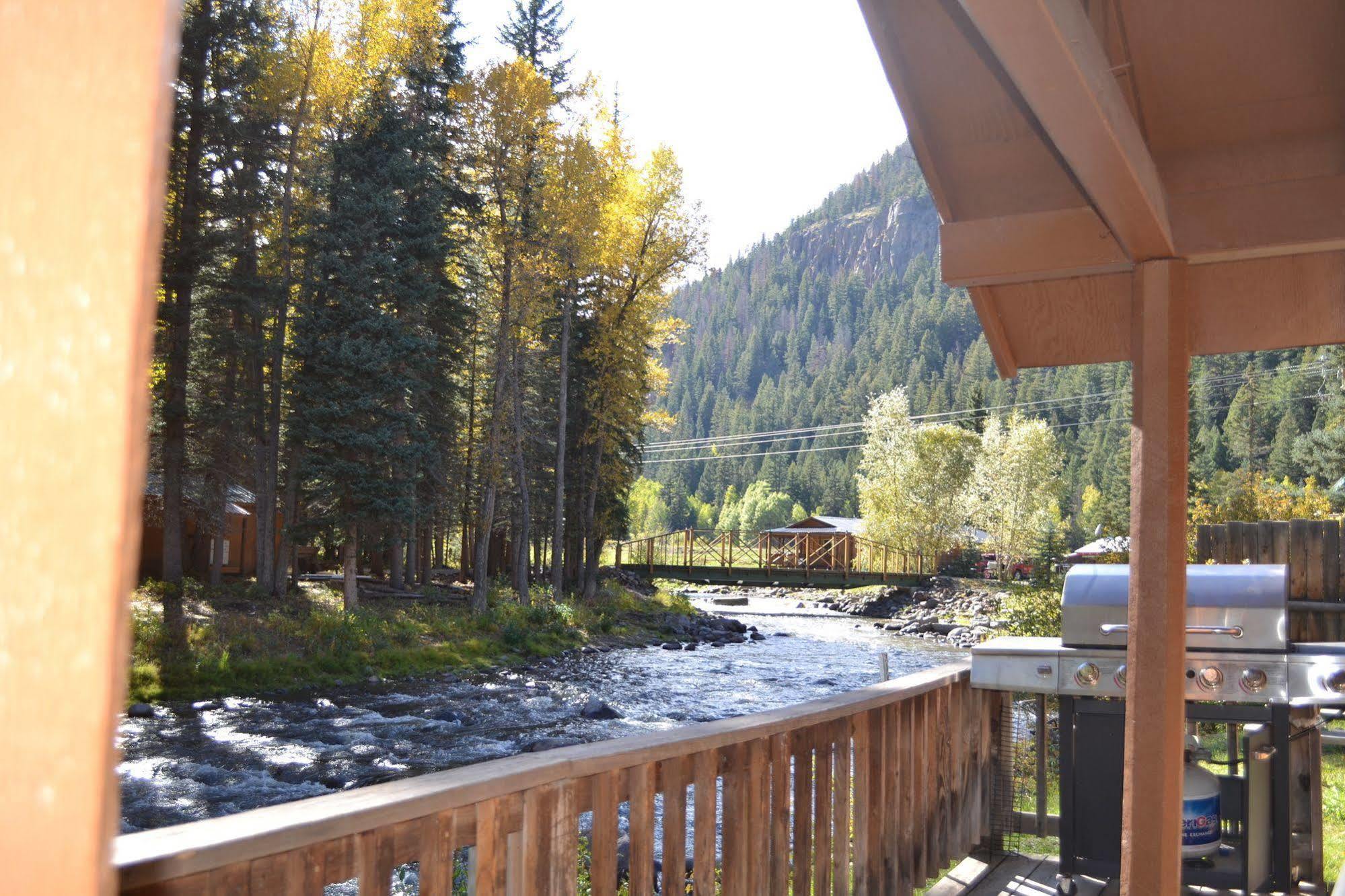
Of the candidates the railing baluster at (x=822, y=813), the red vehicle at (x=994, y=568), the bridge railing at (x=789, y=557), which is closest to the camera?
the railing baluster at (x=822, y=813)

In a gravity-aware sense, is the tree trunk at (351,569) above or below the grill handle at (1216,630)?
below

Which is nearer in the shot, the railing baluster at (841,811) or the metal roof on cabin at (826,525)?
the railing baluster at (841,811)

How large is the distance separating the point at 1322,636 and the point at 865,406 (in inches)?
3832

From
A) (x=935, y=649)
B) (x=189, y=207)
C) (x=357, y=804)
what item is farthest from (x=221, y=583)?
(x=357, y=804)

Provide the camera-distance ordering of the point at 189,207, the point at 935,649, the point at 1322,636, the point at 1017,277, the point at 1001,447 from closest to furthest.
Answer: the point at 1017,277
the point at 1322,636
the point at 189,207
the point at 935,649
the point at 1001,447

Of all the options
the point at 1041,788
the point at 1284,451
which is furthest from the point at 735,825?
the point at 1284,451

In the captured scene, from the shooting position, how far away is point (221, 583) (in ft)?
56.0

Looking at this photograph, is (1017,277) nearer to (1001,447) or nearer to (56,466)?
(56,466)

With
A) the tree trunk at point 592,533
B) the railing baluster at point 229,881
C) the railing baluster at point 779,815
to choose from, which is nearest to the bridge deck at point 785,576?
the tree trunk at point 592,533

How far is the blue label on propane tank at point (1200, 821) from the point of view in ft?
11.2

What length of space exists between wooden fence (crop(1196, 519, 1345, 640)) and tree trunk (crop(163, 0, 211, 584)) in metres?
13.4

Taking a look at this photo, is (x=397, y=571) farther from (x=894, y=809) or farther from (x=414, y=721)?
(x=894, y=809)

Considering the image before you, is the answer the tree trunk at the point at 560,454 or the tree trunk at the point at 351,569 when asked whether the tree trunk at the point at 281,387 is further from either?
the tree trunk at the point at 560,454

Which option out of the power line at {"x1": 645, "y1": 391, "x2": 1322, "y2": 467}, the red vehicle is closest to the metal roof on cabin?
the power line at {"x1": 645, "y1": 391, "x2": 1322, "y2": 467}
